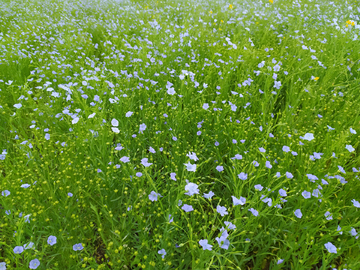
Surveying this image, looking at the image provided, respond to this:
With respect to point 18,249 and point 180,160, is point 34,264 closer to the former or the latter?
point 18,249

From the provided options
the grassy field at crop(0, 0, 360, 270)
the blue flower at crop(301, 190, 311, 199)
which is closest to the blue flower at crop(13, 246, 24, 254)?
the grassy field at crop(0, 0, 360, 270)

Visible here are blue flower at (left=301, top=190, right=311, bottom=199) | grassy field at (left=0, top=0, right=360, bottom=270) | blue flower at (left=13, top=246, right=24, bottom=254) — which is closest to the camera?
blue flower at (left=13, top=246, right=24, bottom=254)

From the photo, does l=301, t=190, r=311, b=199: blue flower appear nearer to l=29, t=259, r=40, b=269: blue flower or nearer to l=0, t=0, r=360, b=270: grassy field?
l=0, t=0, r=360, b=270: grassy field

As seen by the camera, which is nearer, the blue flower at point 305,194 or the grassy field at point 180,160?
the grassy field at point 180,160

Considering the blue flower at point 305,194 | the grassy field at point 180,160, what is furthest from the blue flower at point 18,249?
the blue flower at point 305,194

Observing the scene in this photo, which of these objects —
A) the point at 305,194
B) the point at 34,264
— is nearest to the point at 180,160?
the point at 305,194

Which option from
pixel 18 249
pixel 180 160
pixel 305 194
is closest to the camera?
pixel 18 249

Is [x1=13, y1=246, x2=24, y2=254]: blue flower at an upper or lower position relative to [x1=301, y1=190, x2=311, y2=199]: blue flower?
lower

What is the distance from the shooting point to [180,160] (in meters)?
2.08

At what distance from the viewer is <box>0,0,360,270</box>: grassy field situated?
1.44 metres

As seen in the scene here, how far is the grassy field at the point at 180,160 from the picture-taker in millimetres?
1443

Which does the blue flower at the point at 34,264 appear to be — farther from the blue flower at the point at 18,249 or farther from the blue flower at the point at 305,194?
the blue flower at the point at 305,194

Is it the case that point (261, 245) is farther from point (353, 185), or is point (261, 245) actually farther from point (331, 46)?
point (331, 46)

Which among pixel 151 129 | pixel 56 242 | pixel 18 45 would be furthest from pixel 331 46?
pixel 18 45
